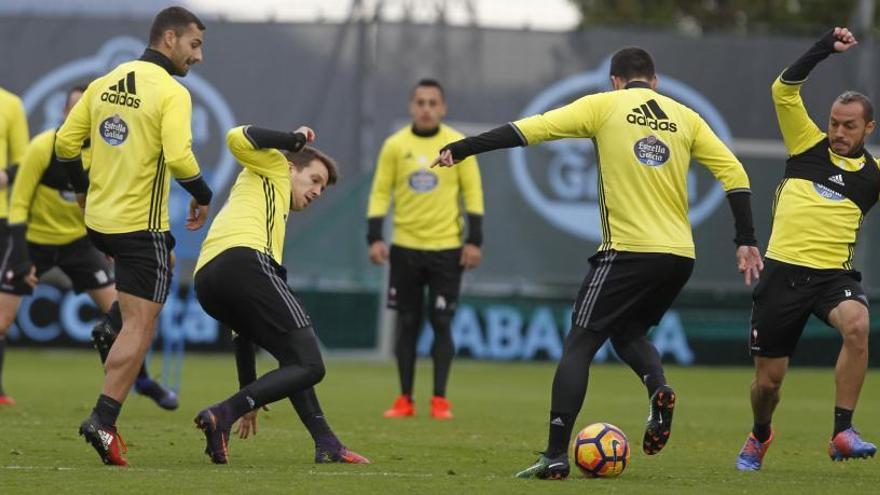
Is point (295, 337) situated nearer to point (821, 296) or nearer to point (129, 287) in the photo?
point (129, 287)

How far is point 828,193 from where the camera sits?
9141 millimetres

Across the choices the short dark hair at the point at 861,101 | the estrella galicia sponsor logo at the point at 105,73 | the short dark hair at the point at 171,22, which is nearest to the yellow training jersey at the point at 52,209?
the short dark hair at the point at 171,22

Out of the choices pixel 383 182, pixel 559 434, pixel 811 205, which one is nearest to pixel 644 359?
pixel 559 434

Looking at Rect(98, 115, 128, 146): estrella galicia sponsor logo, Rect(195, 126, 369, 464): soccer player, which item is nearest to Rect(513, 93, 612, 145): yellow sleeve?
Rect(195, 126, 369, 464): soccer player

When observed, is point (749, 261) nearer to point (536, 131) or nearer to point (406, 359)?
point (536, 131)

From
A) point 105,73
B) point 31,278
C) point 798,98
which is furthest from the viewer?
point 105,73

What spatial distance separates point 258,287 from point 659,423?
2.13 metres

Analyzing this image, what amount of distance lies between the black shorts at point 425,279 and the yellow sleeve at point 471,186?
0.42 meters

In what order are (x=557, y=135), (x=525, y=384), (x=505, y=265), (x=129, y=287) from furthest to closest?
(x=505, y=265), (x=525, y=384), (x=129, y=287), (x=557, y=135)

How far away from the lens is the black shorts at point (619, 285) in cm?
810

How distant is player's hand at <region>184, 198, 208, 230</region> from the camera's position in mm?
8719

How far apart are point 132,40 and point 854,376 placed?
13278mm

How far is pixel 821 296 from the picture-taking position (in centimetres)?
897

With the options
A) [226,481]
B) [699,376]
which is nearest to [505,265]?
[699,376]
